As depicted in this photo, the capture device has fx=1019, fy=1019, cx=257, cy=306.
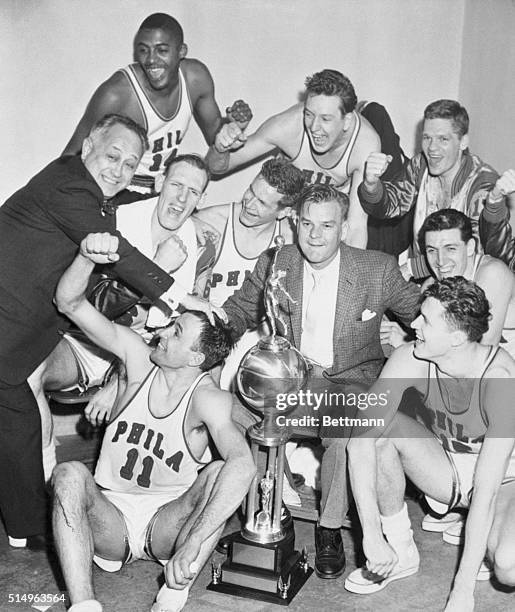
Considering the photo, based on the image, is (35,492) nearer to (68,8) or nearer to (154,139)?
(154,139)

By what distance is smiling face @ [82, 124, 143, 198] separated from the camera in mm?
3676

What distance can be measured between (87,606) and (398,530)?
1.07 meters

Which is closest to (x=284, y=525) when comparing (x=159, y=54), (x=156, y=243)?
(x=156, y=243)

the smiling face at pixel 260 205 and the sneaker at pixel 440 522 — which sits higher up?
the smiling face at pixel 260 205

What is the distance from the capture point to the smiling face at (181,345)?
3.38 metres

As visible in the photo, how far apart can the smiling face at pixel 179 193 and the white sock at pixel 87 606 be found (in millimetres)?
1597

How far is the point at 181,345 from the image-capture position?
11.1 ft

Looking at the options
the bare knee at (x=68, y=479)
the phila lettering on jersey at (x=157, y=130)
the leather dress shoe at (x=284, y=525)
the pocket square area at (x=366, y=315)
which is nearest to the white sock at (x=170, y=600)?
the leather dress shoe at (x=284, y=525)

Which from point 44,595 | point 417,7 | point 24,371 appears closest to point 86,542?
point 44,595

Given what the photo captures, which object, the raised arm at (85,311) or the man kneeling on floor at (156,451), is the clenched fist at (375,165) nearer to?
the man kneeling on floor at (156,451)

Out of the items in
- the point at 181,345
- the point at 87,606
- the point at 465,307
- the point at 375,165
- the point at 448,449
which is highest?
the point at 375,165

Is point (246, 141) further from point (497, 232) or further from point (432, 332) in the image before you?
point (432, 332)

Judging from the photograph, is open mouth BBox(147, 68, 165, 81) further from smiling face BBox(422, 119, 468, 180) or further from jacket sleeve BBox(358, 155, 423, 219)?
smiling face BBox(422, 119, 468, 180)

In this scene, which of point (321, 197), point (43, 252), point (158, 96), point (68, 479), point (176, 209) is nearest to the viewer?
point (68, 479)
